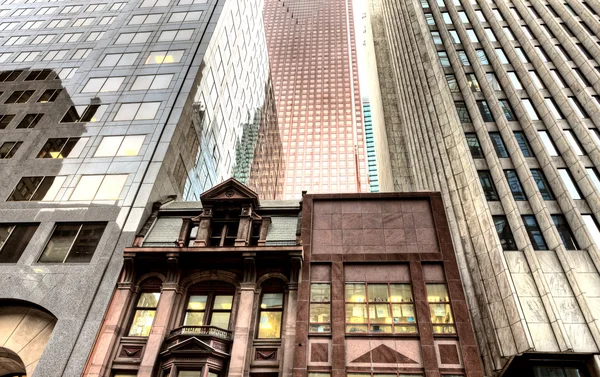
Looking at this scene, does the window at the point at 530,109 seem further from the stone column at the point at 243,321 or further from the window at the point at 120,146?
the window at the point at 120,146

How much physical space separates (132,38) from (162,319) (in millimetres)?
30191

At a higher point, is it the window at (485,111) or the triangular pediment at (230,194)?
the window at (485,111)

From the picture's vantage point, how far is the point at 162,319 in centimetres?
1911

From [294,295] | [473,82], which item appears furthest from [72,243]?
[473,82]

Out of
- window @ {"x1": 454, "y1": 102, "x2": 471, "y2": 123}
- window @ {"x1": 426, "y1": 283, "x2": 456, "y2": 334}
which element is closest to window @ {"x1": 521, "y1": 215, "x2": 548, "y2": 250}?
window @ {"x1": 426, "y1": 283, "x2": 456, "y2": 334}

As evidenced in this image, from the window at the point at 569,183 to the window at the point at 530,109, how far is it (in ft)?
19.5

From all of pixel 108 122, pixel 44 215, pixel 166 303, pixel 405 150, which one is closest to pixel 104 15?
pixel 108 122

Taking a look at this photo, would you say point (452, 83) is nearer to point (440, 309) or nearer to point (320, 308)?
point (440, 309)

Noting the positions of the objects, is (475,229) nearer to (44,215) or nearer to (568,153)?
(568,153)

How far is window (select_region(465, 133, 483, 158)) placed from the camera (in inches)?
1175

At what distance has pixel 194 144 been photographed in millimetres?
32750

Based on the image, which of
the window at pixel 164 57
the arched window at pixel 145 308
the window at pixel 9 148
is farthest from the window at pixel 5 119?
the arched window at pixel 145 308

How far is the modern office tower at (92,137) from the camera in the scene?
2077cm

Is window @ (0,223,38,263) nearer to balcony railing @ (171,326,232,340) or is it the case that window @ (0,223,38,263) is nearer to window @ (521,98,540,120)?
balcony railing @ (171,326,232,340)
